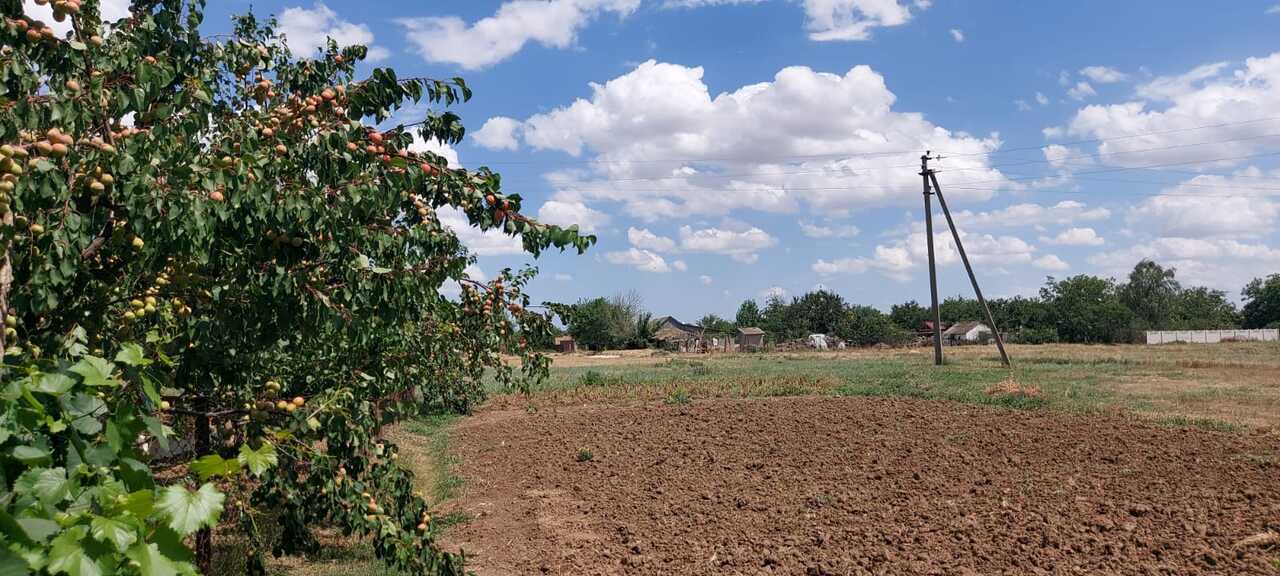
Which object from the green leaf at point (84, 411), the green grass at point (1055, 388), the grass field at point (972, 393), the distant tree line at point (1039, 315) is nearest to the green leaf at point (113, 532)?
the green leaf at point (84, 411)

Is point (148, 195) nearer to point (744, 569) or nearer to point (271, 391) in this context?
point (271, 391)

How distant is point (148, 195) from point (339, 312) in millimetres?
749

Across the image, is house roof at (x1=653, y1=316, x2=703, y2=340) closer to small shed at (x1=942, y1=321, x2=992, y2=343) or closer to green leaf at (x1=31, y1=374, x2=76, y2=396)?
small shed at (x1=942, y1=321, x2=992, y2=343)

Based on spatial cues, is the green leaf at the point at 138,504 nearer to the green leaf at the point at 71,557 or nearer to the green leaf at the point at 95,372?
the green leaf at the point at 71,557

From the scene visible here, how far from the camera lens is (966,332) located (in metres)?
84.3

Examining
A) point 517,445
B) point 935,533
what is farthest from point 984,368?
point 935,533

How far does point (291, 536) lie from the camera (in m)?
4.32

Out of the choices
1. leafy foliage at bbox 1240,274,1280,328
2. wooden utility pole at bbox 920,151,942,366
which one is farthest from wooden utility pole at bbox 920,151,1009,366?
leafy foliage at bbox 1240,274,1280,328

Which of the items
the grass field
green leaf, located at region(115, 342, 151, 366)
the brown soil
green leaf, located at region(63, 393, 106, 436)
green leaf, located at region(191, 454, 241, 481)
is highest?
green leaf, located at region(115, 342, 151, 366)

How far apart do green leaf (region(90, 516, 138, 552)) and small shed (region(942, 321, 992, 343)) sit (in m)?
84.7

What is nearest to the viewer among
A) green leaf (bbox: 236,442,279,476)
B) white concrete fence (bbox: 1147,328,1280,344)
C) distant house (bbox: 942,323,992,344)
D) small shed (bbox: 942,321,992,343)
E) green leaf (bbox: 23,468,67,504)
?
green leaf (bbox: 23,468,67,504)

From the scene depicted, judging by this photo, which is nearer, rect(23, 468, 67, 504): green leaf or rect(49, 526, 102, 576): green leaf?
rect(49, 526, 102, 576): green leaf

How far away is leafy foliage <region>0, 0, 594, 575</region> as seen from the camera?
1.99 metres

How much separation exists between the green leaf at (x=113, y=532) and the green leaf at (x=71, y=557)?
0.09 ft
